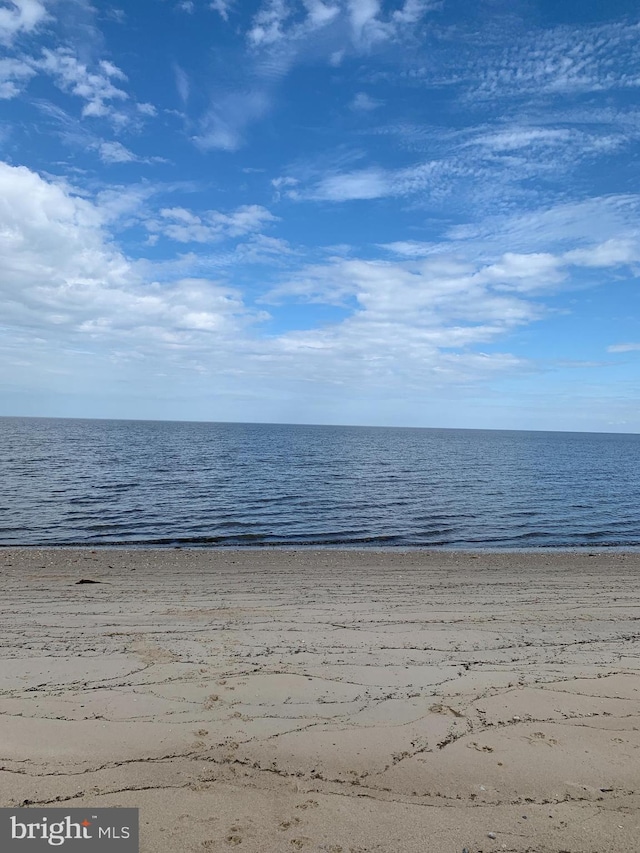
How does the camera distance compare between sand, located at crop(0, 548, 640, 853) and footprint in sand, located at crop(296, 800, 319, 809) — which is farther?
footprint in sand, located at crop(296, 800, 319, 809)

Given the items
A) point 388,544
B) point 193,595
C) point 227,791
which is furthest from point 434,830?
point 388,544

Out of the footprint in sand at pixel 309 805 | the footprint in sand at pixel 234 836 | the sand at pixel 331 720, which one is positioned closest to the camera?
the footprint in sand at pixel 234 836

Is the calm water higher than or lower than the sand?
lower

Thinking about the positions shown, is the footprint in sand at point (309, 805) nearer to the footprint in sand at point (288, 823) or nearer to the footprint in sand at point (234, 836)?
the footprint in sand at point (288, 823)

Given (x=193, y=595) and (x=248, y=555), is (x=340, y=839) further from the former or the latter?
(x=248, y=555)

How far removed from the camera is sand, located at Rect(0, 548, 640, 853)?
4.20 metres

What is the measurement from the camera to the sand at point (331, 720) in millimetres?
4203

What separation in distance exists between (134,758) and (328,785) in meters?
1.91

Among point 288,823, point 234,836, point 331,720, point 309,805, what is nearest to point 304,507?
point 331,720

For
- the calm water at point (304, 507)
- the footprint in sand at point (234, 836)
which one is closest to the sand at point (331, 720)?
the footprint in sand at point (234, 836)

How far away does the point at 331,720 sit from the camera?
570cm

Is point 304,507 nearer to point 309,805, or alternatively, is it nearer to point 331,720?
point 331,720

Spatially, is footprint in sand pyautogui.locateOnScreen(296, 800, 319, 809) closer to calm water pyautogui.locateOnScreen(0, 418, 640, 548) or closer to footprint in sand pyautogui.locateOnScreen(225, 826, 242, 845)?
footprint in sand pyautogui.locateOnScreen(225, 826, 242, 845)

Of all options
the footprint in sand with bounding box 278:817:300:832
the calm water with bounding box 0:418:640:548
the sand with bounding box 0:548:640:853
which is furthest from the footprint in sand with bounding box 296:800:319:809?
the calm water with bounding box 0:418:640:548
